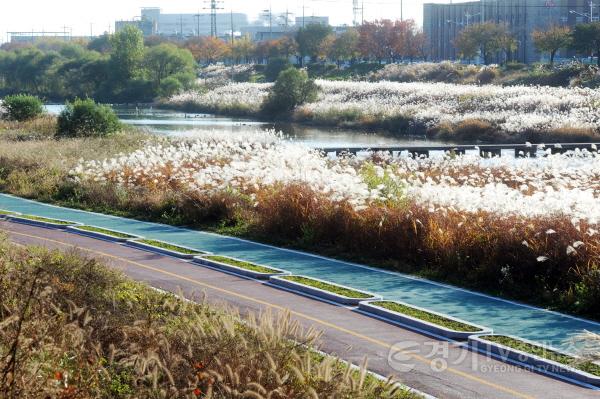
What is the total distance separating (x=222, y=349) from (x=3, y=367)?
1.91 meters

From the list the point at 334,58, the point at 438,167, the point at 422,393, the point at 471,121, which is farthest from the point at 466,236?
the point at 334,58

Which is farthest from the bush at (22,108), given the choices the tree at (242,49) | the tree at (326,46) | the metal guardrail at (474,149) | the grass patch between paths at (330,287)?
the tree at (242,49)

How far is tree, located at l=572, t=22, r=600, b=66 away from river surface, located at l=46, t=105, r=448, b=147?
2972cm

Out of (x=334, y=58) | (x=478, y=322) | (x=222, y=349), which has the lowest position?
(x=478, y=322)

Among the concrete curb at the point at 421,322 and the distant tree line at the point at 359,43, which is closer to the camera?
the concrete curb at the point at 421,322

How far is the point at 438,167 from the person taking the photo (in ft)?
109

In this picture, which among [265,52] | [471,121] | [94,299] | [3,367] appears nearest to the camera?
[3,367]

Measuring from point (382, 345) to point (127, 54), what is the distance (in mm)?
113768

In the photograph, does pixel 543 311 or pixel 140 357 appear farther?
pixel 543 311

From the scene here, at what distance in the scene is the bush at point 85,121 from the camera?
153ft

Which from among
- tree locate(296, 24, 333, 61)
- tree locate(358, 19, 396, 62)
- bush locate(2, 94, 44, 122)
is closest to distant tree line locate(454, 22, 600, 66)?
tree locate(358, 19, 396, 62)

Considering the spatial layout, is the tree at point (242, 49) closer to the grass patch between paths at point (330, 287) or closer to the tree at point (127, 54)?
the tree at point (127, 54)

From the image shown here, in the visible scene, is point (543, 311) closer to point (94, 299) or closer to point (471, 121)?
point (94, 299)

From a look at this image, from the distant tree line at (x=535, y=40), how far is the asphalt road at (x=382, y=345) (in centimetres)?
8245
